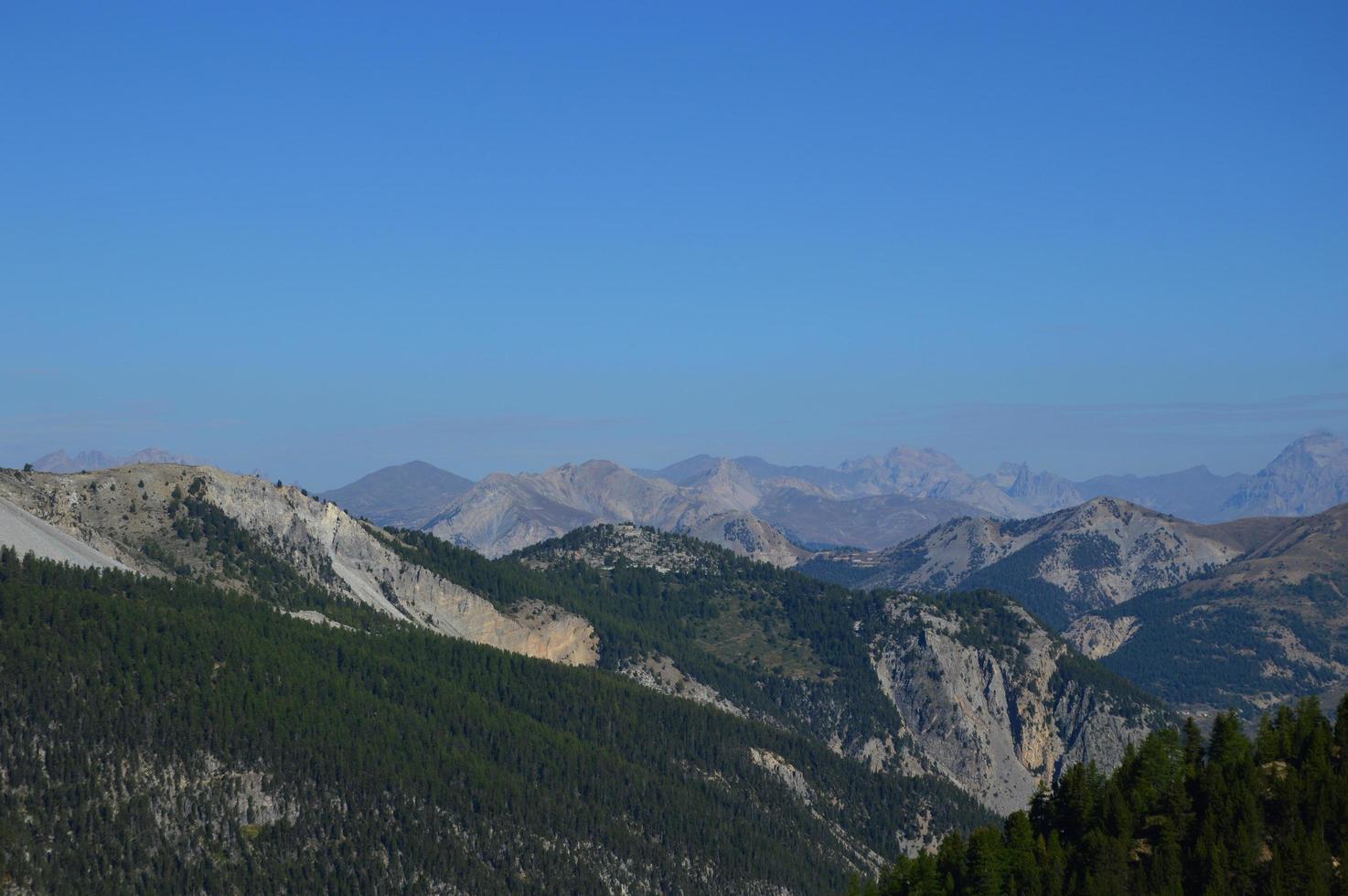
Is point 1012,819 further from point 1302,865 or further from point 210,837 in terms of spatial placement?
point 210,837

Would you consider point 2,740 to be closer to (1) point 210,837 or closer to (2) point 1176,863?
(1) point 210,837

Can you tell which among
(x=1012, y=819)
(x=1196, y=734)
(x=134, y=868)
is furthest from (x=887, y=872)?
(x=134, y=868)

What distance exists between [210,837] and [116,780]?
43.8 feet

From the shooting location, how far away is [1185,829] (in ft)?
478

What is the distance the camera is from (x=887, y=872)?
180m

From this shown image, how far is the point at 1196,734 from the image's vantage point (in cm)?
17700

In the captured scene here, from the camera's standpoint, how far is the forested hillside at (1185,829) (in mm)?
134375

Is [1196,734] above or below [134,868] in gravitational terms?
above

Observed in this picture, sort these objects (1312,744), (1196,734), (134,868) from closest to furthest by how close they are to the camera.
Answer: (1312,744) < (1196,734) < (134,868)

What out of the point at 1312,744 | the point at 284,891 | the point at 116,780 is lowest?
the point at 284,891

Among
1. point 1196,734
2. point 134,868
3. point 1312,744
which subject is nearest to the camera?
point 1312,744

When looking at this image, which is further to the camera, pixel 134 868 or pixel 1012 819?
pixel 134 868

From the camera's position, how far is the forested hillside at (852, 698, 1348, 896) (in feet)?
441

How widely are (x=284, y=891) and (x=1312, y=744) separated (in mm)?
119138
